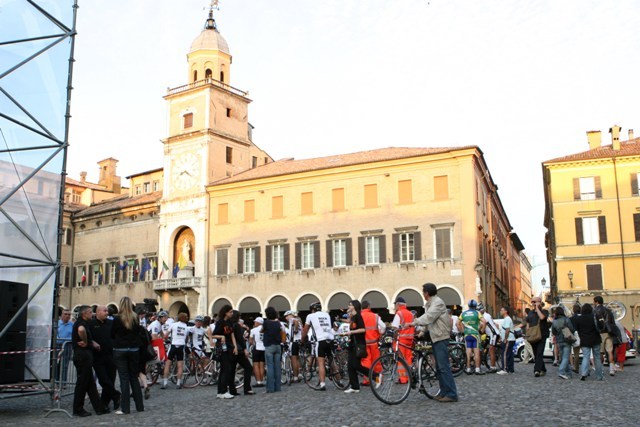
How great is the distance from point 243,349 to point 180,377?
349 cm

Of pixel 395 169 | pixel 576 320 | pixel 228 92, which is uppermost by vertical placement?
pixel 228 92

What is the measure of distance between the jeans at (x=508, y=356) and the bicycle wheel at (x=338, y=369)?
405 cm

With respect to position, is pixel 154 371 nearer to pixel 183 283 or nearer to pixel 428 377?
pixel 428 377

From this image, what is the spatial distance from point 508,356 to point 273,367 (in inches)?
231

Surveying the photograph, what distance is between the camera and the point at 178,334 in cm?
1591

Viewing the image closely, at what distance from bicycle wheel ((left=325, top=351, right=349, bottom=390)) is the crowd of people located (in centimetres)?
26

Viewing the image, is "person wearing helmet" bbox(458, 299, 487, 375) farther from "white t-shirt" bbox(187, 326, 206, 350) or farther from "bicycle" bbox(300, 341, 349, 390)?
"white t-shirt" bbox(187, 326, 206, 350)

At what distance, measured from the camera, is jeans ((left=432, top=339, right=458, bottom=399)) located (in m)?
9.95

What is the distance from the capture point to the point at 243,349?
1298cm

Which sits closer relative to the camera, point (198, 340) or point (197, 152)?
point (198, 340)

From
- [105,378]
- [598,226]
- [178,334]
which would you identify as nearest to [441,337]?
[105,378]

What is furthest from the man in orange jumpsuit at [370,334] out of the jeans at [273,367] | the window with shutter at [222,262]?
the window with shutter at [222,262]

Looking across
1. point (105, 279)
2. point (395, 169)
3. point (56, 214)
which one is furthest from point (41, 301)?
point (105, 279)

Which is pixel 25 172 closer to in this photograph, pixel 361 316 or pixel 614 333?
pixel 361 316
